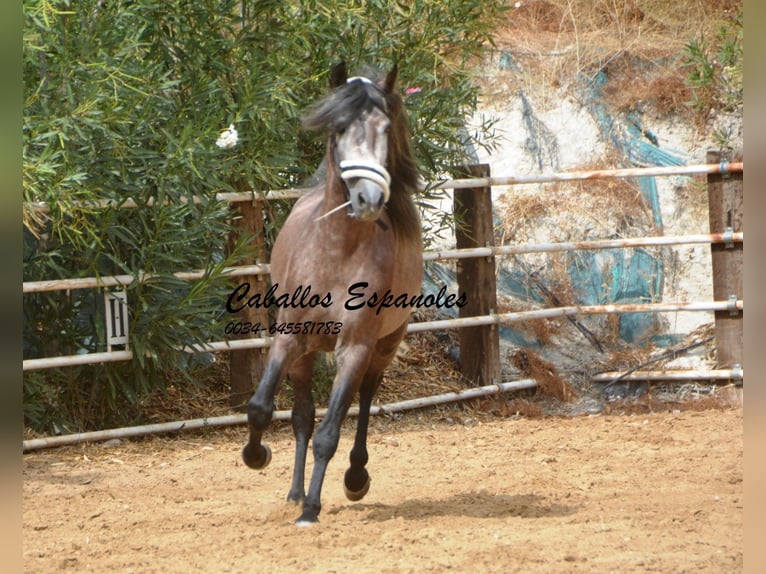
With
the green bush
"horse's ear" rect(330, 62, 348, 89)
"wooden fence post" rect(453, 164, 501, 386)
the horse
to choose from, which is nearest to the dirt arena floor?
the horse

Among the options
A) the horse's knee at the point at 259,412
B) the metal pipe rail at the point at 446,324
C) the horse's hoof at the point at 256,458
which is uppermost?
the metal pipe rail at the point at 446,324

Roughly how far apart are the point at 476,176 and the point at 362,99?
9.99 feet

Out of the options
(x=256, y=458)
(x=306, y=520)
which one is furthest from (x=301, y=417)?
(x=306, y=520)

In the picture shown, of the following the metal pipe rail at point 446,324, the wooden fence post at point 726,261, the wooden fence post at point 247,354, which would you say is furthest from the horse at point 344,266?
the wooden fence post at point 726,261

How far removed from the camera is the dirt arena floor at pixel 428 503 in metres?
2.92

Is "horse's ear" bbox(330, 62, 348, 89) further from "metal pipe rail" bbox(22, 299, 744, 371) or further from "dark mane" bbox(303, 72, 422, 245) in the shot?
"metal pipe rail" bbox(22, 299, 744, 371)

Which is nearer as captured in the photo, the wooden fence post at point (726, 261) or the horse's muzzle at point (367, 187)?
the horse's muzzle at point (367, 187)

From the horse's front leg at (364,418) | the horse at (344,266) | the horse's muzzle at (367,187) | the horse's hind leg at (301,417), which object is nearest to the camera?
the horse's muzzle at (367,187)

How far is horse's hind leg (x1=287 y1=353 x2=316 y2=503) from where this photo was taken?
3.67m

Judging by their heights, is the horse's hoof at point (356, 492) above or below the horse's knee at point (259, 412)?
below

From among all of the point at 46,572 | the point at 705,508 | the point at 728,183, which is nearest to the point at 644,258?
the point at 728,183

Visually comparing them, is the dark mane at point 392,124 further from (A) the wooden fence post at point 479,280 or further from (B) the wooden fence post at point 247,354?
(A) the wooden fence post at point 479,280

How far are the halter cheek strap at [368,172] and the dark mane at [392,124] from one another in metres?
0.18

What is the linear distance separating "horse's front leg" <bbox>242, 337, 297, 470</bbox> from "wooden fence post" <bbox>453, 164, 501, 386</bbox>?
2865 millimetres
